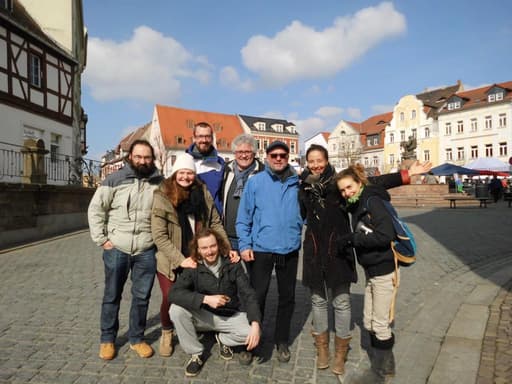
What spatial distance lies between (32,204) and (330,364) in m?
11.3

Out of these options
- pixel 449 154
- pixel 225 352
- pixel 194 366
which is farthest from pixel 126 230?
pixel 449 154

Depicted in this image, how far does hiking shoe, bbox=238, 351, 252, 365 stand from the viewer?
3.52 m

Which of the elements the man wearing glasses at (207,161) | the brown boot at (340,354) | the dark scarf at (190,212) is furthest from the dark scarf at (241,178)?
the brown boot at (340,354)

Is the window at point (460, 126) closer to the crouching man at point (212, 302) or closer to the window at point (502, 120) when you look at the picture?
the window at point (502, 120)

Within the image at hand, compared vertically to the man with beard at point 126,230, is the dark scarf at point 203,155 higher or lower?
higher

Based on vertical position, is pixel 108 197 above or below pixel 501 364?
above

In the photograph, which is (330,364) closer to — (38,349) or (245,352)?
(245,352)

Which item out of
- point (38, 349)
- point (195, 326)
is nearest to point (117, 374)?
point (195, 326)

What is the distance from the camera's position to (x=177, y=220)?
142 inches

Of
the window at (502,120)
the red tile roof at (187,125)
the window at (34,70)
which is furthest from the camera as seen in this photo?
the red tile roof at (187,125)

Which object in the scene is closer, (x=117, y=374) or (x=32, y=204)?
(x=117, y=374)

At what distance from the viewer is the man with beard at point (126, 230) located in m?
3.63

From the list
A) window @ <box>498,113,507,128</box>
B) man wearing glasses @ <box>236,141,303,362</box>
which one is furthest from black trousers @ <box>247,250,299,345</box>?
window @ <box>498,113,507,128</box>

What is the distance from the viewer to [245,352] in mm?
3582
